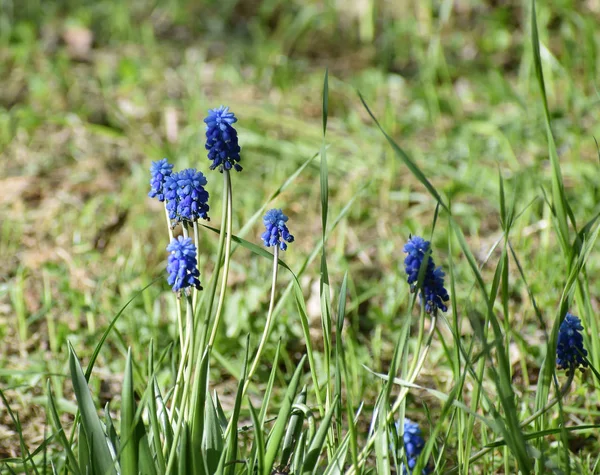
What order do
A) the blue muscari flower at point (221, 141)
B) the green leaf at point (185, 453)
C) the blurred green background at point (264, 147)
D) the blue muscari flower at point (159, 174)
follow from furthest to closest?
the blurred green background at point (264, 147) < the blue muscari flower at point (159, 174) < the blue muscari flower at point (221, 141) < the green leaf at point (185, 453)

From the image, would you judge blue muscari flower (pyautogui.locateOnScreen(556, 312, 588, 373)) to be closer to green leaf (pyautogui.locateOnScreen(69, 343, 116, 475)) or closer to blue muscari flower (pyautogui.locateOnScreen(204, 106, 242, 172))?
blue muscari flower (pyautogui.locateOnScreen(204, 106, 242, 172))

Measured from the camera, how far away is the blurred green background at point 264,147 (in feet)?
9.38

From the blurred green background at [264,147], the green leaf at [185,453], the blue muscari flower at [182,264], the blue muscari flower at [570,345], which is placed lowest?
the green leaf at [185,453]

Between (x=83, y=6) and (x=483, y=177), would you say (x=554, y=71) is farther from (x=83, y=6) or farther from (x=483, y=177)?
(x=83, y=6)

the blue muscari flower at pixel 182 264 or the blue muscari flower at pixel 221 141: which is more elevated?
the blue muscari flower at pixel 221 141

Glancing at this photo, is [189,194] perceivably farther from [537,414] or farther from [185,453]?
[537,414]

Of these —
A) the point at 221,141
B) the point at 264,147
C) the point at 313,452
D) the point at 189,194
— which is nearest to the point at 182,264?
the point at 189,194

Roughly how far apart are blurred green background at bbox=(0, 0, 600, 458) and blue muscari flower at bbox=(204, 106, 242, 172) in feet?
3.84

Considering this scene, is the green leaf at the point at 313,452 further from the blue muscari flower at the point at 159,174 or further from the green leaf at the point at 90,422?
the blue muscari flower at the point at 159,174

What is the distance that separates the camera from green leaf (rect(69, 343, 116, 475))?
1550 millimetres

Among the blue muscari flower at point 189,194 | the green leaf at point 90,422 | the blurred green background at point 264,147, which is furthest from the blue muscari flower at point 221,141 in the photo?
the blurred green background at point 264,147

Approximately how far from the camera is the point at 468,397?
2539mm

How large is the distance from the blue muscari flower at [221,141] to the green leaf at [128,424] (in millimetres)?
409

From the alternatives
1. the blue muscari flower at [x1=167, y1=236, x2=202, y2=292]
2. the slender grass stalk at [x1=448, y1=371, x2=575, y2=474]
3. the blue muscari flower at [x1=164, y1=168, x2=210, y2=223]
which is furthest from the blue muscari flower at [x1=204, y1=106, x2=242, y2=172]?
the slender grass stalk at [x1=448, y1=371, x2=575, y2=474]
